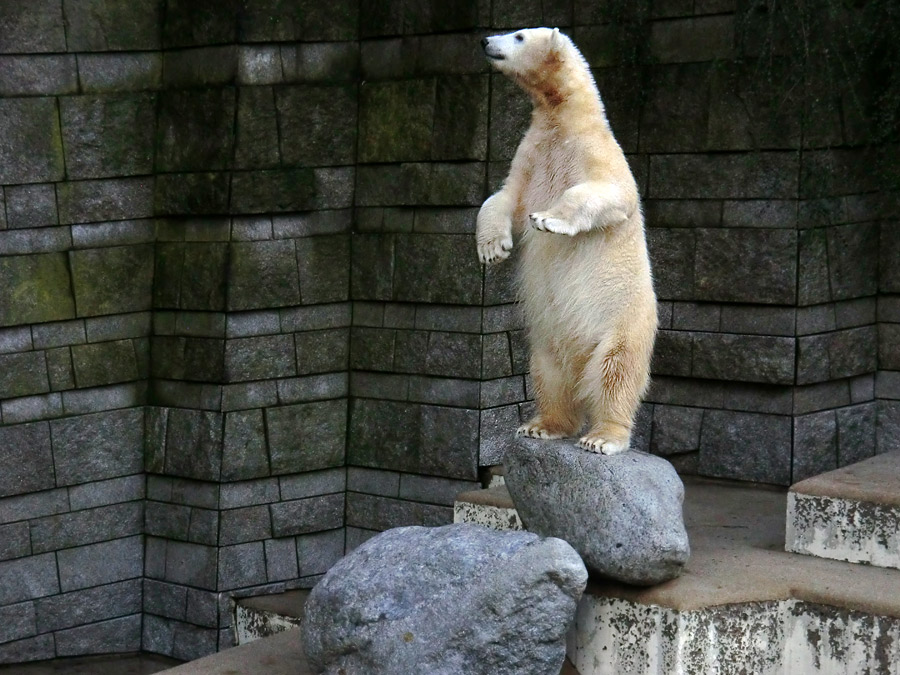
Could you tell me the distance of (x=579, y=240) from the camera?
4.26 meters

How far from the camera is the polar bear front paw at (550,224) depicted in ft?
13.0

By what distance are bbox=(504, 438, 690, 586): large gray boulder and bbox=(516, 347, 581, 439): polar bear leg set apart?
0.13 m

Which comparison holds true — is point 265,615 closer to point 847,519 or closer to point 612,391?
point 612,391

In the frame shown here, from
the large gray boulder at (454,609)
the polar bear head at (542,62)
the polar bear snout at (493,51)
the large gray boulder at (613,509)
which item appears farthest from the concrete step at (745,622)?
the polar bear snout at (493,51)

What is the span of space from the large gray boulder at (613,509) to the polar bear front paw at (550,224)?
760 millimetres

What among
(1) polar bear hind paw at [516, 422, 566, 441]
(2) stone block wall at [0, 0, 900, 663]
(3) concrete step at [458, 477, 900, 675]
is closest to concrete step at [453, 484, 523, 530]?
(2) stone block wall at [0, 0, 900, 663]

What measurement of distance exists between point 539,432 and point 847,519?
117cm

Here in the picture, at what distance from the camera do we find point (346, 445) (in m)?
6.12

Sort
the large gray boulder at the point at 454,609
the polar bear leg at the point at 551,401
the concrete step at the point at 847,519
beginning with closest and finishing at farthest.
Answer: the large gray boulder at the point at 454,609
the polar bear leg at the point at 551,401
the concrete step at the point at 847,519

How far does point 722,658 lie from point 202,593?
264cm

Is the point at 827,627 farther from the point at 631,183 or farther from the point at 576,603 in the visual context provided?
→ the point at 631,183

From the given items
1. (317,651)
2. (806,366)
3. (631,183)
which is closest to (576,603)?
(317,651)

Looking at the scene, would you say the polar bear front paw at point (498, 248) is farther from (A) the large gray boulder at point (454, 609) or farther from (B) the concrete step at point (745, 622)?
(B) the concrete step at point (745, 622)

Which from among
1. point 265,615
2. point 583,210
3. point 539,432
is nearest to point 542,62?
point 583,210
